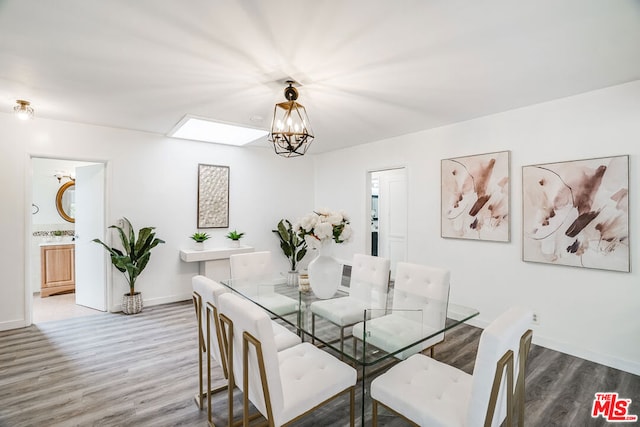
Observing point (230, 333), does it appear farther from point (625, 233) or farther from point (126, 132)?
point (126, 132)

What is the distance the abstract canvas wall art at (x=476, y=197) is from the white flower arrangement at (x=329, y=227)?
1.96 metres

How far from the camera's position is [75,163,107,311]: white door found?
163 inches

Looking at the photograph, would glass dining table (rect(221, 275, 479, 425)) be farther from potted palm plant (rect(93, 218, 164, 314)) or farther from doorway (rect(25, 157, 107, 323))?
doorway (rect(25, 157, 107, 323))

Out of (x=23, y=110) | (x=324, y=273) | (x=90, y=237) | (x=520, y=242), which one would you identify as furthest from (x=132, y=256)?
(x=520, y=242)

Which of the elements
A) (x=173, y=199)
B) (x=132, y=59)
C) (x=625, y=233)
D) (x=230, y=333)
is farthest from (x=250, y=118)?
(x=625, y=233)

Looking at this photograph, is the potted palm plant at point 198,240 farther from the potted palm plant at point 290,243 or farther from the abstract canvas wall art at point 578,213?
the abstract canvas wall art at point 578,213

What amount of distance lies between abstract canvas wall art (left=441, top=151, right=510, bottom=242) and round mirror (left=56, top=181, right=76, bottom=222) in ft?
20.3

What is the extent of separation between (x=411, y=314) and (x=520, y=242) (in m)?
1.86

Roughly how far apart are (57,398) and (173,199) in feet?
9.20

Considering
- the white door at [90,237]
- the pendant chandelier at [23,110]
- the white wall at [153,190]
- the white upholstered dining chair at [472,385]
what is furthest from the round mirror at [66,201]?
the white upholstered dining chair at [472,385]

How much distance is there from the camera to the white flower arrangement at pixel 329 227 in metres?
2.41

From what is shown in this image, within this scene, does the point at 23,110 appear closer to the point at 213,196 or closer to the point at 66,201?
the point at 213,196

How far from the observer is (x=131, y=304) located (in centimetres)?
402

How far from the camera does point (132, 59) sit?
7.25 feet
